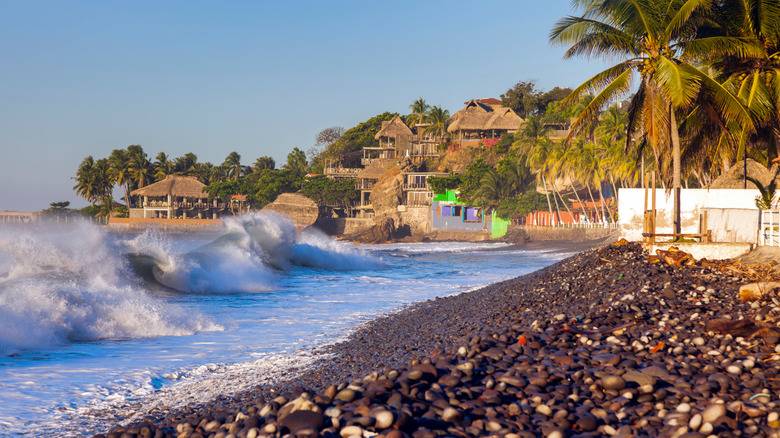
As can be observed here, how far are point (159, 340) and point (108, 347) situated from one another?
781 millimetres

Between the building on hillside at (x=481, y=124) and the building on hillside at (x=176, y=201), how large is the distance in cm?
3386

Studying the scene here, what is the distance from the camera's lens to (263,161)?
98.4 m

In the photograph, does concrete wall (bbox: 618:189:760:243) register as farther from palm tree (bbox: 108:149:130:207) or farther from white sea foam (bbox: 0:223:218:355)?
palm tree (bbox: 108:149:130:207)

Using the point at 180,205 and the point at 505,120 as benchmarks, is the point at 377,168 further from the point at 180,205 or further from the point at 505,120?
the point at 180,205

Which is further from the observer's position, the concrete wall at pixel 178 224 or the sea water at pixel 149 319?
the concrete wall at pixel 178 224

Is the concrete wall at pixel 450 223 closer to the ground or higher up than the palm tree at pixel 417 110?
closer to the ground

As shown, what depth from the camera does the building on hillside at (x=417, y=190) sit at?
6391cm

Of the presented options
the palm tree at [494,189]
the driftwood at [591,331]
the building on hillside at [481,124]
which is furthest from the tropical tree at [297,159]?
the driftwood at [591,331]

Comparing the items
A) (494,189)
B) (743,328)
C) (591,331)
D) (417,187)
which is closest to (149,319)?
(591,331)

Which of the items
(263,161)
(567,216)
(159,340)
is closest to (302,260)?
(159,340)

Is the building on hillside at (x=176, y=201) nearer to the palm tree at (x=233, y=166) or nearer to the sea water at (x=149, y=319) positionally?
the palm tree at (x=233, y=166)

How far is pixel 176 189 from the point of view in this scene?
7738 centimetres

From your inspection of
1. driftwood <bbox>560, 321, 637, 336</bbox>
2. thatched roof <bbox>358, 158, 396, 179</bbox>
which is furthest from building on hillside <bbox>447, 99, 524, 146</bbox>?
driftwood <bbox>560, 321, 637, 336</bbox>

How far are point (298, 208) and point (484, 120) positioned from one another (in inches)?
929
